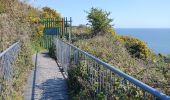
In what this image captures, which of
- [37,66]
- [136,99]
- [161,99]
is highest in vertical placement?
[161,99]

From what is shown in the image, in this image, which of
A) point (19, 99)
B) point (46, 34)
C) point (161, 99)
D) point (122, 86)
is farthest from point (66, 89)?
point (46, 34)

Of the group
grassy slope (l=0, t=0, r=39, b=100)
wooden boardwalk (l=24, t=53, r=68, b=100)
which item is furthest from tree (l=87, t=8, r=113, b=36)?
wooden boardwalk (l=24, t=53, r=68, b=100)

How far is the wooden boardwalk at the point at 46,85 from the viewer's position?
29.7ft

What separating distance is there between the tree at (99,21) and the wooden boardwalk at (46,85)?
14.2 m

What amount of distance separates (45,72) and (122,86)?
7839 mm

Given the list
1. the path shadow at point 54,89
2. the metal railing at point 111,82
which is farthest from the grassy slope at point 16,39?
the metal railing at point 111,82

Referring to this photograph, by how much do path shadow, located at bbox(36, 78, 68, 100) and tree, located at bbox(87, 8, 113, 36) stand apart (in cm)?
1650

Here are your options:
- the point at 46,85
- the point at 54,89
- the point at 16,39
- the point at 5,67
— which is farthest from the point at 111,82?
the point at 16,39

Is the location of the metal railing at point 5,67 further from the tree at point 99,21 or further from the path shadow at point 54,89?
the tree at point 99,21

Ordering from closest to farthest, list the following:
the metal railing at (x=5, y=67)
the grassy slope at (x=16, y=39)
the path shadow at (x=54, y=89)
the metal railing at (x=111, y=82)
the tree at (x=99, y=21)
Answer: the metal railing at (x=111, y=82), the metal railing at (x=5, y=67), the grassy slope at (x=16, y=39), the path shadow at (x=54, y=89), the tree at (x=99, y=21)

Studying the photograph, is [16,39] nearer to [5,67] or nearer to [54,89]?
[54,89]

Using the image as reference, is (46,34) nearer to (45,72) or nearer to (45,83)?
(45,72)

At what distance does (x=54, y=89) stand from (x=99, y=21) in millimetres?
18281

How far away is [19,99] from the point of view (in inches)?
319
